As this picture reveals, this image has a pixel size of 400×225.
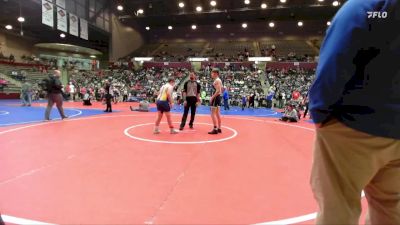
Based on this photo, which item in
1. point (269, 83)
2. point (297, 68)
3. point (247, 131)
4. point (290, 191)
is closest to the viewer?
point (290, 191)

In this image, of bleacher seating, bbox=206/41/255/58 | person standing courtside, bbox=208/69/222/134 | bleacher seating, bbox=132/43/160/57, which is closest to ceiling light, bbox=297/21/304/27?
bleacher seating, bbox=206/41/255/58

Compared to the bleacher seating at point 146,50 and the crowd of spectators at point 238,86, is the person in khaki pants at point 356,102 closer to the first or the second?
the crowd of spectators at point 238,86

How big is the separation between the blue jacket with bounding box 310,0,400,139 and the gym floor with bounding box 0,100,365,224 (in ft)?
5.37

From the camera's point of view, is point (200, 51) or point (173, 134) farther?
point (200, 51)

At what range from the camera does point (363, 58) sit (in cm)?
139

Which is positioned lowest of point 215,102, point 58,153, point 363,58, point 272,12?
point 58,153

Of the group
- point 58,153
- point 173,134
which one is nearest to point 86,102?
point 173,134

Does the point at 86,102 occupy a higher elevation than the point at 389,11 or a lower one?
lower

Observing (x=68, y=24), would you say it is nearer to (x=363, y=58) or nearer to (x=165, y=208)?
(x=165, y=208)

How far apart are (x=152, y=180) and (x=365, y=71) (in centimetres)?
298

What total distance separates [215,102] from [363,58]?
6498 mm

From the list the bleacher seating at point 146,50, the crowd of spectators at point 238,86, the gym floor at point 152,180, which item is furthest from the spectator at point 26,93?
the bleacher seating at point 146,50

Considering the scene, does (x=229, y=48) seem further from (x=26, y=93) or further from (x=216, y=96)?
(x=216, y=96)

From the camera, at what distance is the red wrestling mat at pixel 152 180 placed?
2.84 meters
